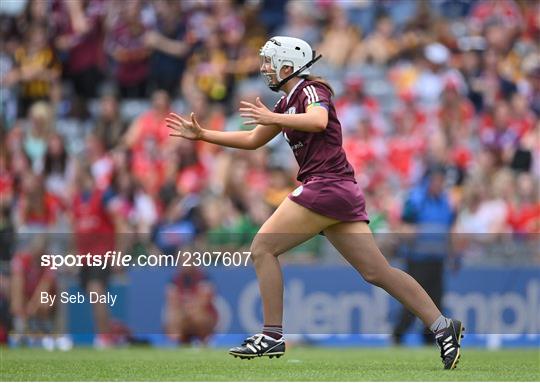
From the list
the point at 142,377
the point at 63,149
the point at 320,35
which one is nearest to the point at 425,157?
the point at 320,35

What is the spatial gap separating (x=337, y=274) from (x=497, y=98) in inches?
213

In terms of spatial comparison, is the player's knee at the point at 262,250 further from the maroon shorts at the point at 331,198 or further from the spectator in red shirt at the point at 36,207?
A: the spectator in red shirt at the point at 36,207

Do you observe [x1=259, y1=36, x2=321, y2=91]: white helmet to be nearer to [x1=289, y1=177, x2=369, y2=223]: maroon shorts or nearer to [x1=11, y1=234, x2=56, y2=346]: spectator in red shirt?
[x1=289, y1=177, x2=369, y2=223]: maroon shorts

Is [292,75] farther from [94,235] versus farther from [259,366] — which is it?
[94,235]

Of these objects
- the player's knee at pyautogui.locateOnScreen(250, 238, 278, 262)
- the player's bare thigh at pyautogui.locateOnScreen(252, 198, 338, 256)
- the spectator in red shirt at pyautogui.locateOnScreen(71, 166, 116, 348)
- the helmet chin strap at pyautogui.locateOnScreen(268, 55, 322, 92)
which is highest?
the helmet chin strap at pyautogui.locateOnScreen(268, 55, 322, 92)

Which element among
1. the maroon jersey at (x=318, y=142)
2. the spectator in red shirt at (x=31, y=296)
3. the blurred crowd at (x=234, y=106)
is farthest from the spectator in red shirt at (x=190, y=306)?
the maroon jersey at (x=318, y=142)

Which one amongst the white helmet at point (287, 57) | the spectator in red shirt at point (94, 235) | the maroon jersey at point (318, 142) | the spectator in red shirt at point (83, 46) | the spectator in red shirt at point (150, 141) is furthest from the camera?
the spectator in red shirt at point (83, 46)

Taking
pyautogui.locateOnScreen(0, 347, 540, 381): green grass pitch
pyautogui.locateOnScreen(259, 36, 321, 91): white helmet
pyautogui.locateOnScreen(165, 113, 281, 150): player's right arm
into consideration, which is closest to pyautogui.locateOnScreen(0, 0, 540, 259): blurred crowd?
pyautogui.locateOnScreen(0, 347, 540, 381): green grass pitch

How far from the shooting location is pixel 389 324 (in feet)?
50.8

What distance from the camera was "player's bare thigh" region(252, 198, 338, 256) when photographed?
988 centimetres

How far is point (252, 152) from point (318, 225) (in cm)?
827

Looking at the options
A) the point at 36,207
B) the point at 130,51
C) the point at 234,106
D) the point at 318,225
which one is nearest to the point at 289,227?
the point at 318,225

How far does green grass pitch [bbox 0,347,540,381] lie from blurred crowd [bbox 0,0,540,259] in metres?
3.42

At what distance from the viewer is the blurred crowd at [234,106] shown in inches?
673
